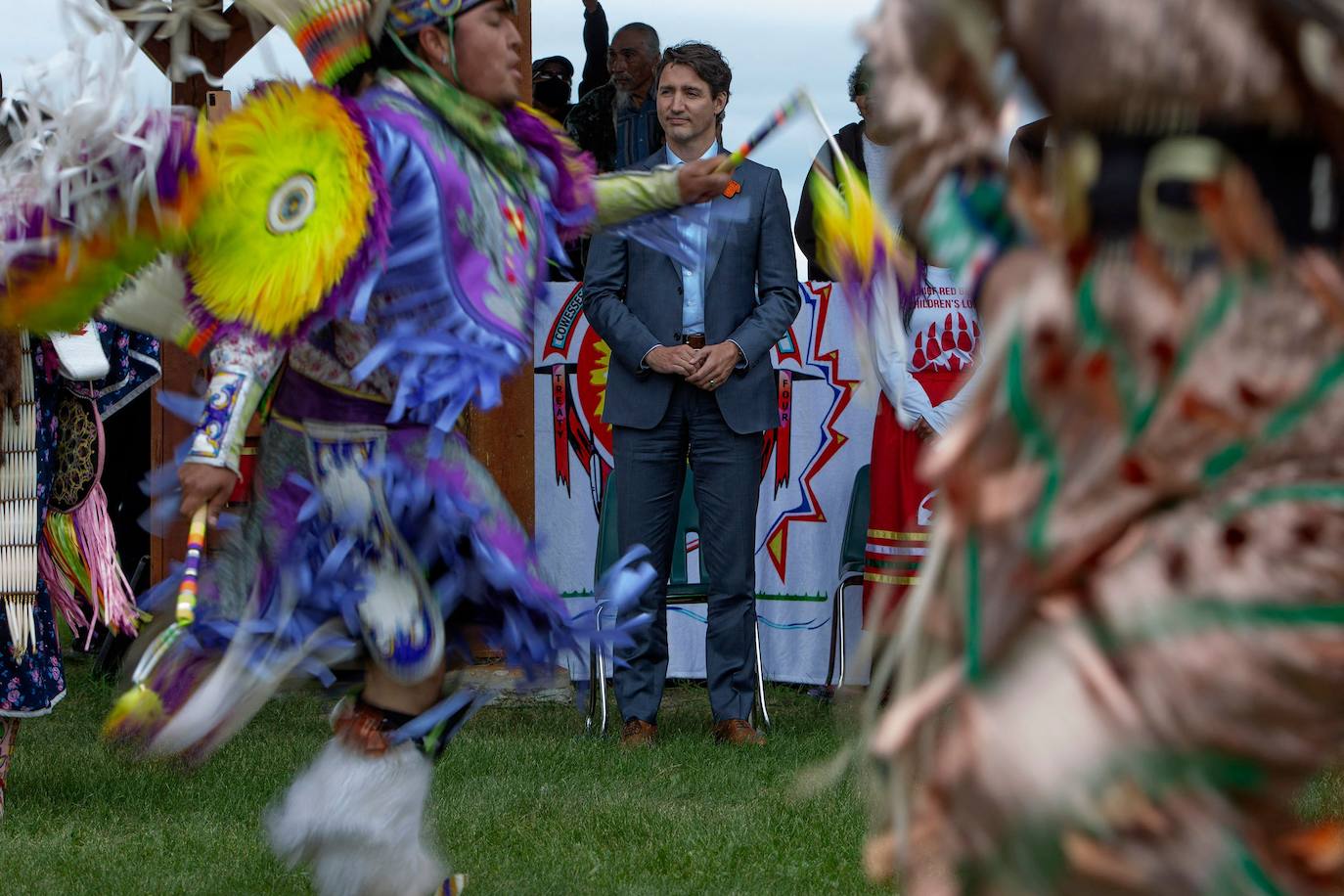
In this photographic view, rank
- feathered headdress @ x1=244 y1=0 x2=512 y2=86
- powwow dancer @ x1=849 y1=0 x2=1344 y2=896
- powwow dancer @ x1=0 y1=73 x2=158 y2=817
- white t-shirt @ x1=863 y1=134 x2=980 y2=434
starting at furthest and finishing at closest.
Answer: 1. white t-shirt @ x1=863 y1=134 x2=980 y2=434
2. powwow dancer @ x1=0 y1=73 x2=158 y2=817
3. feathered headdress @ x1=244 y1=0 x2=512 y2=86
4. powwow dancer @ x1=849 y1=0 x2=1344 y2=896

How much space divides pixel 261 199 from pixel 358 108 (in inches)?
9.2

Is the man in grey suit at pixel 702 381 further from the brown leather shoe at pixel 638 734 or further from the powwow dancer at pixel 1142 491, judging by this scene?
the powwow dancer at pixel 1142 491

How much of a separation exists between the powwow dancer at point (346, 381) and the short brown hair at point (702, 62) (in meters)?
2.27

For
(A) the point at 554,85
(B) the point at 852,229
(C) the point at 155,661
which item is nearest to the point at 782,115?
(B) the point at 852,229

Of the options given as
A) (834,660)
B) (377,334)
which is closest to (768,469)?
(834,660)

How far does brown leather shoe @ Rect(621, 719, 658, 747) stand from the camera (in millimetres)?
5383

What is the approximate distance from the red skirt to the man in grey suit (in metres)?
0.46

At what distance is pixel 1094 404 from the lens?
5.41ft

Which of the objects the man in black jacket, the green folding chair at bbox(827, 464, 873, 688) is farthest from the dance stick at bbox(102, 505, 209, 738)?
the green folding chair at bbox(827, 464, 873, 688)

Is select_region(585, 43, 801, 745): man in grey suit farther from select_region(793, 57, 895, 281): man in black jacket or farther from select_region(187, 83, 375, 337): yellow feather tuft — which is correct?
select_region(187, 83, 375, 337): yellow feather tuft

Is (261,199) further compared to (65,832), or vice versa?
(65,832)

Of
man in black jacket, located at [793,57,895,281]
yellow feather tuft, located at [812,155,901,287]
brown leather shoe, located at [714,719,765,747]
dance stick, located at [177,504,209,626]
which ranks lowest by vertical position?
brown leather shoe, located at [714,719,765,747]

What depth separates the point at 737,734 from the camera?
5.46 metres

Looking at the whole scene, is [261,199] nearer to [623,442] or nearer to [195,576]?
[195,576]
